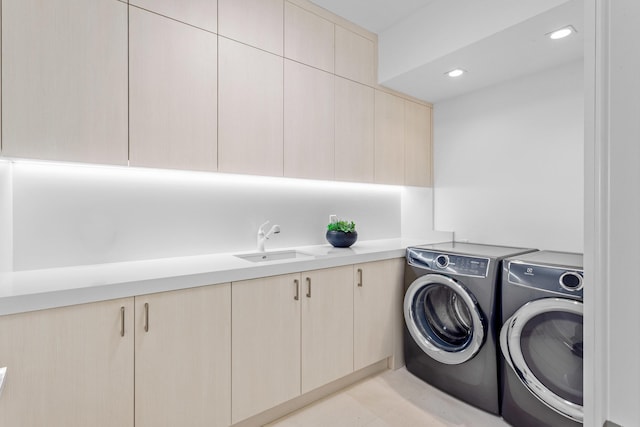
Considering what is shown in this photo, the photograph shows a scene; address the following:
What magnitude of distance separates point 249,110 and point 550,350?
218 centimetres

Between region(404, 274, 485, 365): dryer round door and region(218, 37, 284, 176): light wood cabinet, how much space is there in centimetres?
132

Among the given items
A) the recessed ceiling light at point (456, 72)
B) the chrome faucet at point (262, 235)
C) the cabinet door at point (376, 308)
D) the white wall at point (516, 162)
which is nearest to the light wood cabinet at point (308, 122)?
the chrome faucet at point (262, 235)

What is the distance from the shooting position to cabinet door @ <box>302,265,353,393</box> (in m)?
1.92

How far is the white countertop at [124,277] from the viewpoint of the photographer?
119cm

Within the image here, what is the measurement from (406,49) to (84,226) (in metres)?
2.48

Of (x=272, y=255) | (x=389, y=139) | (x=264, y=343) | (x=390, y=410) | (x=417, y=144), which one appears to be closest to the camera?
(x=264, y=343)

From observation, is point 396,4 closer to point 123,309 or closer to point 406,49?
point 406,49

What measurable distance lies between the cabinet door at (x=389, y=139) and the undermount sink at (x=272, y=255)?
0.94m

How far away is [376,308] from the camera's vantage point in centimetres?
228

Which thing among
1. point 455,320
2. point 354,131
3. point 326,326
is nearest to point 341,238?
point 326,326

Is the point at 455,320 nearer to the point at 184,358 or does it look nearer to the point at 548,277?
the point at 548,277

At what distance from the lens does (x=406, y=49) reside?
243 centimetres

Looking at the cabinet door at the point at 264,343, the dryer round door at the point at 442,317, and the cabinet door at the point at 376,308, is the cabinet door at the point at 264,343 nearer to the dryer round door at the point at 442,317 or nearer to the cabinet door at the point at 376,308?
the cabinet door at the point at 376,308

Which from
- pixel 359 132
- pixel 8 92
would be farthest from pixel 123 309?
pixel 359 132
